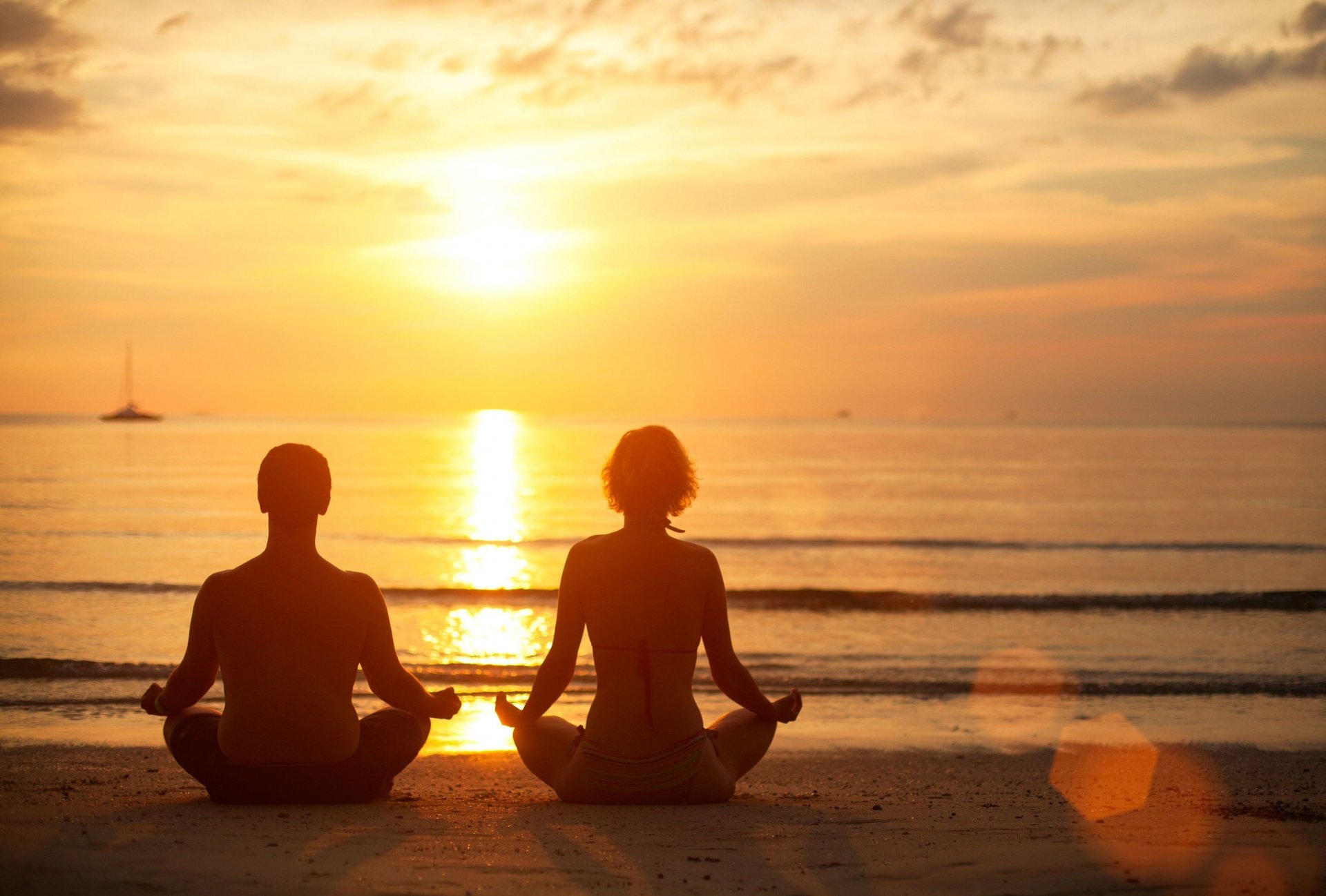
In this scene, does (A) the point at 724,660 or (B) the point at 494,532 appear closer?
(A) the point at 724,660

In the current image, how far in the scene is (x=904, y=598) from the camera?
17.3 meters

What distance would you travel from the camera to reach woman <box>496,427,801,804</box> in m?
4.75

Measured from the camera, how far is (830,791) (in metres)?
6.55

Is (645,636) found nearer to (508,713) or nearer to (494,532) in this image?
(508,713)

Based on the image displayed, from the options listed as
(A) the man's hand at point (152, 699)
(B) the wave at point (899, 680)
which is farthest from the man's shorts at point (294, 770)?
(B) the wave at point (899, 680)

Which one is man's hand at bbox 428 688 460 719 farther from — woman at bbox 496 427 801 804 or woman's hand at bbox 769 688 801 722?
woman's hand at bbox 769 688 801 722

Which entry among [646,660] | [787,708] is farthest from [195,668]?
[787,708]

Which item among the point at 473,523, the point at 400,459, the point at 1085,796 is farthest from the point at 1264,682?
the point at 400,459

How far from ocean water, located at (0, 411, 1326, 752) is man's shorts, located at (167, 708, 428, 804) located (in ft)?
11.9

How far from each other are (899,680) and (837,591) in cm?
688

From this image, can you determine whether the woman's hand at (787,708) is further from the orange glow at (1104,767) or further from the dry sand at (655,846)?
the orange glow at (1104,767)

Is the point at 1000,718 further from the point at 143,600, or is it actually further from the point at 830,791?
the point at 143,600

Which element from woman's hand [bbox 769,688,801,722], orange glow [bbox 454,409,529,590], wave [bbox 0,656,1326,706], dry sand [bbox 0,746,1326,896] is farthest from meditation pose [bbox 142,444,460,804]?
orange glow [bbox 454,409,529,590]

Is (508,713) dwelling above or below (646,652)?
below
